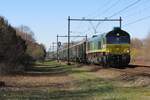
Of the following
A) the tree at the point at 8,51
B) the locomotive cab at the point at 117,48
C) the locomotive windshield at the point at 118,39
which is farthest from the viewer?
the locomotive windshield at the point at 118,39

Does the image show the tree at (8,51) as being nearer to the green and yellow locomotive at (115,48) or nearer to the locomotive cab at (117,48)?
the green and yellow locomotive at (115,48)

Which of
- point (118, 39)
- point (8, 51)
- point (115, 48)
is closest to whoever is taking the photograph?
point (115, 48)

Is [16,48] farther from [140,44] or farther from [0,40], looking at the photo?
[140,44]

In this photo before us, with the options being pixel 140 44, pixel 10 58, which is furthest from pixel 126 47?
pixel 140 44

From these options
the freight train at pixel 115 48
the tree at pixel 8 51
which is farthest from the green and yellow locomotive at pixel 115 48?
the tree at pixel 8 51

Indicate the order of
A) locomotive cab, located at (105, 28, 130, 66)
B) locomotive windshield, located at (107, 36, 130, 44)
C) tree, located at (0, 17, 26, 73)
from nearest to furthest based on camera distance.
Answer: locomotive cab, located at (105, 28, 130, 66), tree, located at (0, 17, 26, 73), locomotive windshield, located at (107, 36, 130, 44)

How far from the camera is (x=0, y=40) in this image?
48.2 m

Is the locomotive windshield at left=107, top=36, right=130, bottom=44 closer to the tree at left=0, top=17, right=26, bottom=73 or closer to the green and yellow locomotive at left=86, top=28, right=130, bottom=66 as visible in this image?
the green and yellow locomotive at left=86, top=28, right=130, bottom=66

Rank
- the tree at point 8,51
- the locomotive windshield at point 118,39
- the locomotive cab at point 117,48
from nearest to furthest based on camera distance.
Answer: the locomotive cab at point 117,48, the tree at point 8,51, the locomotive windshield at point 118,39

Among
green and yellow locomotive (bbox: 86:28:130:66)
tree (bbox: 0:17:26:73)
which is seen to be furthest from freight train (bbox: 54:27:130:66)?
tree (bbox: 0:17:26:73)

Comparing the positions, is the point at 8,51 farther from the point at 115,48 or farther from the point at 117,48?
the point at 117,48

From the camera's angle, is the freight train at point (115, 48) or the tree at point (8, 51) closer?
the freight train at point (115, 48)

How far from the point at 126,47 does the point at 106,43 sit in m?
2.00

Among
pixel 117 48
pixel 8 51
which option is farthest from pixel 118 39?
pixel 8 51
